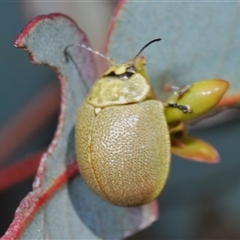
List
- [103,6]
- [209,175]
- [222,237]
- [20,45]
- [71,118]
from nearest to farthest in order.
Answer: [20,45], [71,118], [222,237], [209,175], [103,6]

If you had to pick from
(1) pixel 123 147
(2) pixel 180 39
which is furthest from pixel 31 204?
(2) pixel 180 39

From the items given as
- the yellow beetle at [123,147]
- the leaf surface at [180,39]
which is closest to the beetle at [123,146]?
the yellow beetle at [123,147]

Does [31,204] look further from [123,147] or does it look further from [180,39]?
[180,39]

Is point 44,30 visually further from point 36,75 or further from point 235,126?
point 36,75

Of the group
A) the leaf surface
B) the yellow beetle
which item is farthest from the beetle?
the leaf surface

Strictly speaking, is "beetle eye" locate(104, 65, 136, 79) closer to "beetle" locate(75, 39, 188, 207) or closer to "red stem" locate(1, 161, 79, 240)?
"beetle" locate(75, 39, 188, 207)

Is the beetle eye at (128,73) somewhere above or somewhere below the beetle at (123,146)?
above

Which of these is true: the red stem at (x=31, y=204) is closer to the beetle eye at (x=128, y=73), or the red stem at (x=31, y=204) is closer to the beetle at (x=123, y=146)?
the beetle at (x=123, y=146)

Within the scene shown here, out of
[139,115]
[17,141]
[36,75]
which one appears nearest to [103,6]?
[36,75]
